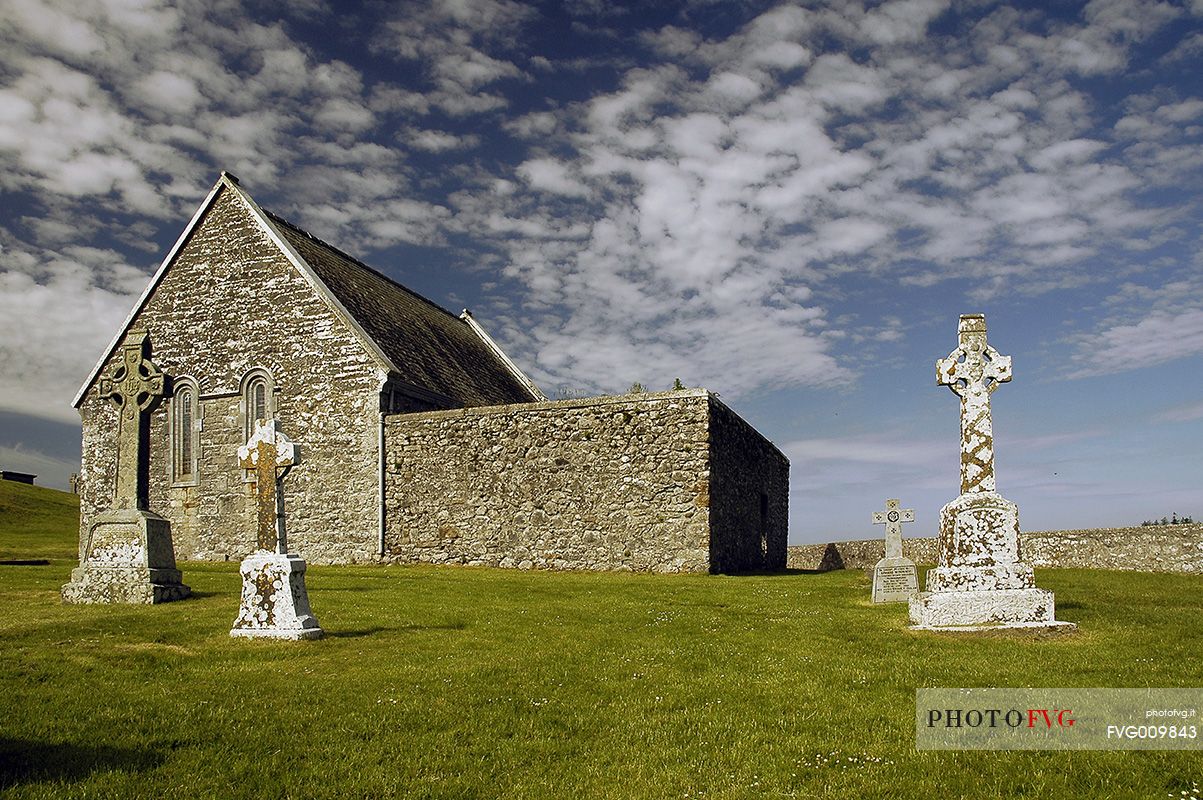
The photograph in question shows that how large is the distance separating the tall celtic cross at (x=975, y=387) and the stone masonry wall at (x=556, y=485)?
9962 millimetres

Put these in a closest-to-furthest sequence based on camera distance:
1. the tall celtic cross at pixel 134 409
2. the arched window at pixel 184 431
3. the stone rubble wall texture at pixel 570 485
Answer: the tall celtic cross at pixel 134 409 < the stone rubble wall texture at pixel 570 485 < the arched window at pixel 184 431

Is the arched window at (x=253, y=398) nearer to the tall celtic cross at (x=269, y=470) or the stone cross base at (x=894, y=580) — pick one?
the tall celtic cross at (x=269, y=470)

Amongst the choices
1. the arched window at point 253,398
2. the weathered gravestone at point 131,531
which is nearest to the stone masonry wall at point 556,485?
the arched window at point 253,398

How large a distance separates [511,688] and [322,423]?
19.2 metres

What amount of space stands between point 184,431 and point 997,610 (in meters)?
25.4

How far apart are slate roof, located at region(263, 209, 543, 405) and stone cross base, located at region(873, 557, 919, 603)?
52.8 ft

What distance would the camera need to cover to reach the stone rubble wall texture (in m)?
21.7

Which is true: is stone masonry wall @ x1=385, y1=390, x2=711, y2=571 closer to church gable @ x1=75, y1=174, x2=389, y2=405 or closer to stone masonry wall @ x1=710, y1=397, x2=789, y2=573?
stone masonry wall @ x1=710, y1=397, x2=789, y2=573

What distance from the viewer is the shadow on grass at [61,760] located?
5.39 metres

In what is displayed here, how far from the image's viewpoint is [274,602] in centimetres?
1090

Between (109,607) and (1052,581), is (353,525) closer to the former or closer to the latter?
(109,607)

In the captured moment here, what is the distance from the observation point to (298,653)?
9.86 m

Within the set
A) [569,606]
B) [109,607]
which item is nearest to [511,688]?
[569,606]

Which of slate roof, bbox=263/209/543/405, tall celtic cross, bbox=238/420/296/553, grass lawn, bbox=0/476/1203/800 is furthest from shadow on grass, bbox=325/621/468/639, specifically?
slate roof, bbox=263/209/543/405
